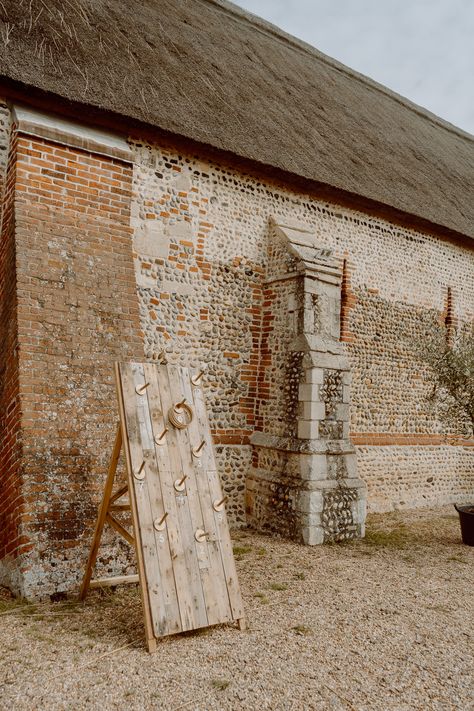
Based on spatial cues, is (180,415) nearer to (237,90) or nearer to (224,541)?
(224,541)

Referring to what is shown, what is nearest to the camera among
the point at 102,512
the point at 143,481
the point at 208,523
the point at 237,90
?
the point at 143,481

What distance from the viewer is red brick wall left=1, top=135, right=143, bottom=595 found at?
14.7 feet

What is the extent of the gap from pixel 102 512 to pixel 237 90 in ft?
22.1

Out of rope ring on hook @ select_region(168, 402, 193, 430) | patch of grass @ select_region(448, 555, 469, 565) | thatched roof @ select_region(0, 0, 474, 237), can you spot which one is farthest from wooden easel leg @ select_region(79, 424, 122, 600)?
patch of grass @ select_region(448, 555, 469, 565)

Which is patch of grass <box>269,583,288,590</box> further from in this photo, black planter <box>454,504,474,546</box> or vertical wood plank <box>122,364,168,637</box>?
black planter <box>454,504,474,546</box>

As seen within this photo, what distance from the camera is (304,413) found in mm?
6730

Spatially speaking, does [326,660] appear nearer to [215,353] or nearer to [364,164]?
[215,353]

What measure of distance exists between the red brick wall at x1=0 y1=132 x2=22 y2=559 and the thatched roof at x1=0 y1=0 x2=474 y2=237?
1505 millimetres

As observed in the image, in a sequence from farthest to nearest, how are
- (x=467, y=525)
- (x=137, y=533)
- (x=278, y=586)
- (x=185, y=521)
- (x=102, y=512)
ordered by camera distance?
(x=467, y=525) → (x=278, y=586) → (x=102, y=512) → (x=185, y=521) → (x=137, y=533)

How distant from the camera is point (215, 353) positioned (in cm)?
712

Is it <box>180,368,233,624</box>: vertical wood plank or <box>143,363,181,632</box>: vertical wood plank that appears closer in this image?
<box>143,363,181,632</box>: vertical wood plank

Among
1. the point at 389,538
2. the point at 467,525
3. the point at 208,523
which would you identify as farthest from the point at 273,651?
the point at 467,525

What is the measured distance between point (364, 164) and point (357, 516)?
222 inches

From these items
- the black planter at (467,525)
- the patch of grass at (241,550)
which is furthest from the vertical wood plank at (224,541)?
the black planter at (467,525)
